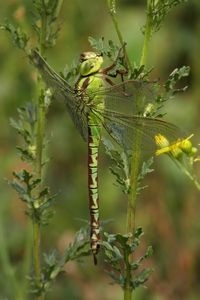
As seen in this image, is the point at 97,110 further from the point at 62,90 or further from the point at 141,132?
the point at 141,132

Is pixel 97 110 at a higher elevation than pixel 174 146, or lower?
higher

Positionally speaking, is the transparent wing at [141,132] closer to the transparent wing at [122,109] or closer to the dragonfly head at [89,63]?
the transparent wing at [122,109]

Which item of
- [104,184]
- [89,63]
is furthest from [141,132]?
[104,184]

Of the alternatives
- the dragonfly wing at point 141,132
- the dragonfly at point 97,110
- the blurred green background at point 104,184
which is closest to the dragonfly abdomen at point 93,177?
the dragonfly at point 97,110

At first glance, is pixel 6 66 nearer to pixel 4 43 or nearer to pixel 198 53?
pixel 4 43

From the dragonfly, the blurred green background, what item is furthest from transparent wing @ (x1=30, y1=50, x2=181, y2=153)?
the blurred green background

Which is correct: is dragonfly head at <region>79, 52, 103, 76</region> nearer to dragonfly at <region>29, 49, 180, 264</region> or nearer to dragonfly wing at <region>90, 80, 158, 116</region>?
dragonfly at <region>29, 49, 180, 264</region>

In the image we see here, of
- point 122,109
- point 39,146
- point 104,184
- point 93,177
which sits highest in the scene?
point 104,184
